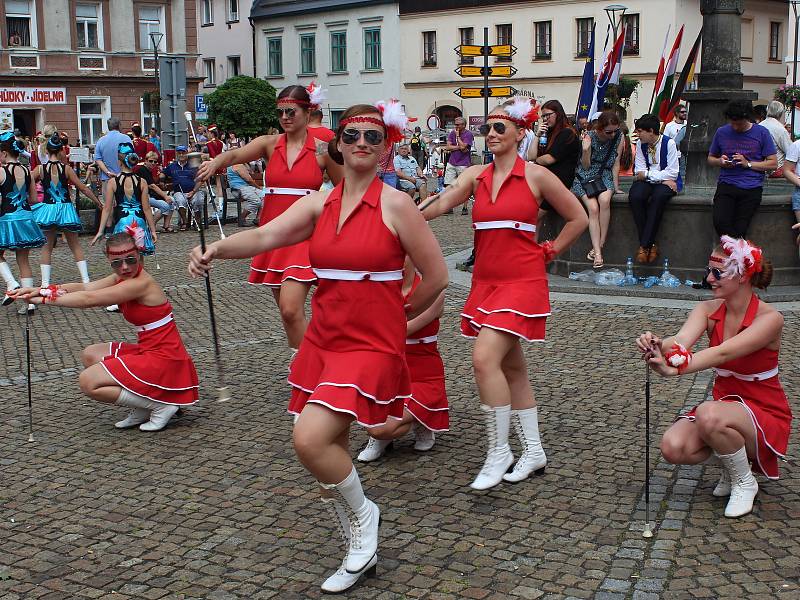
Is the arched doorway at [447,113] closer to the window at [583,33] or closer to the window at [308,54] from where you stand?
the window at [583,33]

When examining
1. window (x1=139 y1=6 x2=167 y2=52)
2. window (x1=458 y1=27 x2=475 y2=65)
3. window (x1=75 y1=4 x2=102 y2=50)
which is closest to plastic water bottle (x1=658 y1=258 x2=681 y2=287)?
window (x1=75 y1=4 x2=102 y2=50)

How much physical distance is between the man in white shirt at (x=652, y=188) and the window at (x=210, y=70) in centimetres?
5592

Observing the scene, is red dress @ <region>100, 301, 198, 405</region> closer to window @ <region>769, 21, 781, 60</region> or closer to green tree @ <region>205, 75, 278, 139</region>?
green tree @ <region>205, 75, 278, 139</region>

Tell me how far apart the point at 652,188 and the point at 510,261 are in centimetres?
664

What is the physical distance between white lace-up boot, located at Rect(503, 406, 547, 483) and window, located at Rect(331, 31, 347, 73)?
5259 cm

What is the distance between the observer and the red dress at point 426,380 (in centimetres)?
620

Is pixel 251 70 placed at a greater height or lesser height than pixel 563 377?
greater

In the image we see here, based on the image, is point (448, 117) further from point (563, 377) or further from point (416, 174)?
point (563, 377)

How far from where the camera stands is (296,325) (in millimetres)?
7254

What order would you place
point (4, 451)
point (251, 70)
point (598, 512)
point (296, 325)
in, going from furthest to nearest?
point (251, 70), point (296, 325), point (4, 451), point (598, 512)

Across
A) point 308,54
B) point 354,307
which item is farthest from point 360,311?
point 308,54

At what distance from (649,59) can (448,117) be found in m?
11.0

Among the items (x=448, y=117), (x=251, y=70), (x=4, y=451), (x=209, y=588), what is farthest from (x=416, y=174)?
(x=251, y=70)

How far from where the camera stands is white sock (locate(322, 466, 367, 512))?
434cm
